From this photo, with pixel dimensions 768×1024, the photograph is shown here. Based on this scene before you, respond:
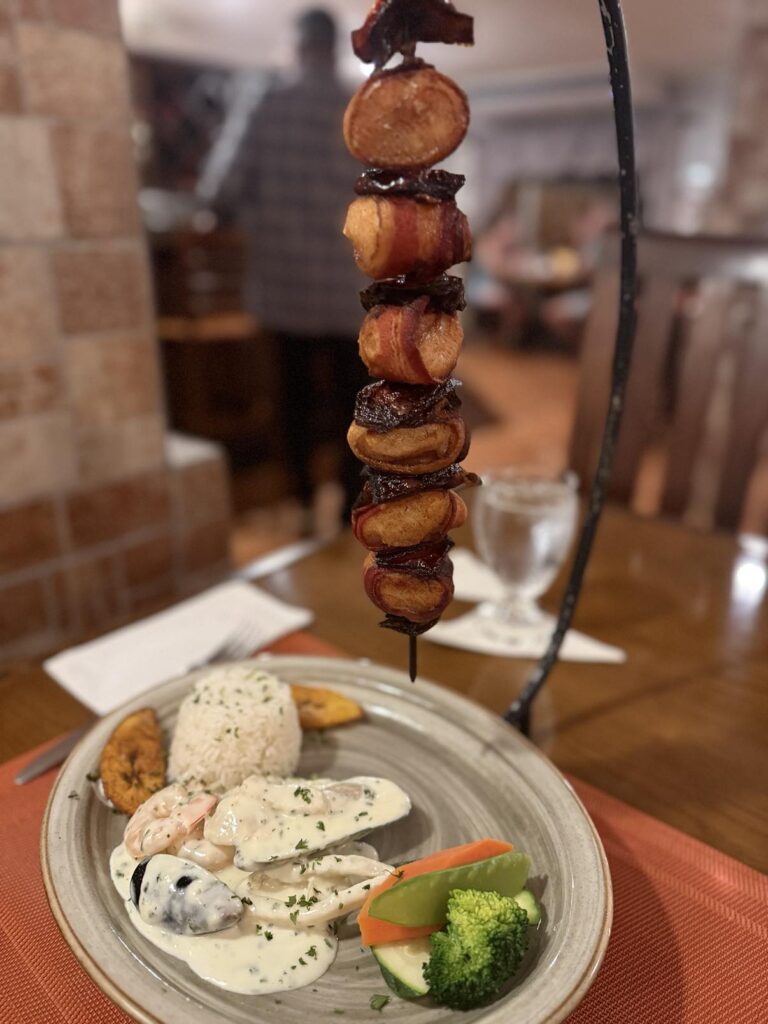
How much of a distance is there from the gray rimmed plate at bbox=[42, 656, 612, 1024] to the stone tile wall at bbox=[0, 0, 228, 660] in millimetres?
511

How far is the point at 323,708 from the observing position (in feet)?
2.92

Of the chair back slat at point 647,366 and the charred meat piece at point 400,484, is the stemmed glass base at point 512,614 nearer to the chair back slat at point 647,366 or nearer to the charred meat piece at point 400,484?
the charred meat piece at point 400,484

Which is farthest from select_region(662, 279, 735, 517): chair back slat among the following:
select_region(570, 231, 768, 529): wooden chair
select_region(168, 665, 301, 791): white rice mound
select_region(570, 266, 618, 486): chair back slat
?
select_region(168, 665, 301, 791): white rice mound

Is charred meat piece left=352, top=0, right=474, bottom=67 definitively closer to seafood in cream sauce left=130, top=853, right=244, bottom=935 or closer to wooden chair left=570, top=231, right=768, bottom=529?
seafood in cream sauce left=130, top=853, right=244, bottom=935

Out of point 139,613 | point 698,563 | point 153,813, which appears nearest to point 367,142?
point 153,813

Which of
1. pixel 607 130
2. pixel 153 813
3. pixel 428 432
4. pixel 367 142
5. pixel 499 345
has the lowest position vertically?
pixel 499 345

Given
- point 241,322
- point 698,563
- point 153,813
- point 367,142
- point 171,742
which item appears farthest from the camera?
point 241,322

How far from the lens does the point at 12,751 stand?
0.90m

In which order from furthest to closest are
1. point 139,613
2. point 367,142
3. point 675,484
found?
1. point 675,484
2. point 139,613
3. point 367,142

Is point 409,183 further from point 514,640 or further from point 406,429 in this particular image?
point 514,640

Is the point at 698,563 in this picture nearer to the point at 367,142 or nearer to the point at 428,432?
the point at 428,432

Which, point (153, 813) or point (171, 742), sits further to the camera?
point (171, 742)

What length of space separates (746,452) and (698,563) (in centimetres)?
47

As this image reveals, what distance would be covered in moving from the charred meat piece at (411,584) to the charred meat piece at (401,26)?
0.35 meters
